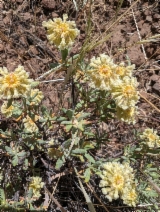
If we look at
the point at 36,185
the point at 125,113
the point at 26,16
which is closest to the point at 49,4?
the point at 26,16

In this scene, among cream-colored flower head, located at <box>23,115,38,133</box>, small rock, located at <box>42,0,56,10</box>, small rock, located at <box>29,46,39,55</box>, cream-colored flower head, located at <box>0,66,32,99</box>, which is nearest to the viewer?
cream-colored flower head, located at <box>0,66,32,99</box>

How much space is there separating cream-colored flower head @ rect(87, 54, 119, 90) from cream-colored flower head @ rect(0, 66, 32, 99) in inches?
21.4

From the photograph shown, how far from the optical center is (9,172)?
3.75m

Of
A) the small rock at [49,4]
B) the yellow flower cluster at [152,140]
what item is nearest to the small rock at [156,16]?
the small rock at [49,4]

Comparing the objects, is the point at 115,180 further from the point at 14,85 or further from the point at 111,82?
the point at 14,85

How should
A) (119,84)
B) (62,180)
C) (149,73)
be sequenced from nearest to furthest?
(119,84), (62,180), (149,73)

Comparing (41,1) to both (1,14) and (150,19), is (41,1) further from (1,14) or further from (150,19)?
(150,19)

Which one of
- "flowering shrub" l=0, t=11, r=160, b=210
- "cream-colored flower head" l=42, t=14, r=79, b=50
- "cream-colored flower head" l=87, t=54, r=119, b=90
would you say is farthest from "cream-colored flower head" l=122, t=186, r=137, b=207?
"cream-colored flower head" l=42, t=14, r=79, b=50

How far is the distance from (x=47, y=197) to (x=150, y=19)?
2.93 metres

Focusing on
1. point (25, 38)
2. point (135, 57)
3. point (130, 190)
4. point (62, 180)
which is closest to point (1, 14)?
point (25, 38)

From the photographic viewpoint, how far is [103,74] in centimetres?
270

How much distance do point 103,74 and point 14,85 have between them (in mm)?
739

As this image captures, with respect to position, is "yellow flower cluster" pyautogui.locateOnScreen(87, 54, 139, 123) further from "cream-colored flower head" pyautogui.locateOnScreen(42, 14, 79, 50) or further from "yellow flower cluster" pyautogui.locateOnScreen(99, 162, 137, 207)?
"yellow flower cluster" pyautogui.locateOnScreen(99, 162, 137, 207)

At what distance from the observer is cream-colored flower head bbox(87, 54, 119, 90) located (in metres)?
2.70
